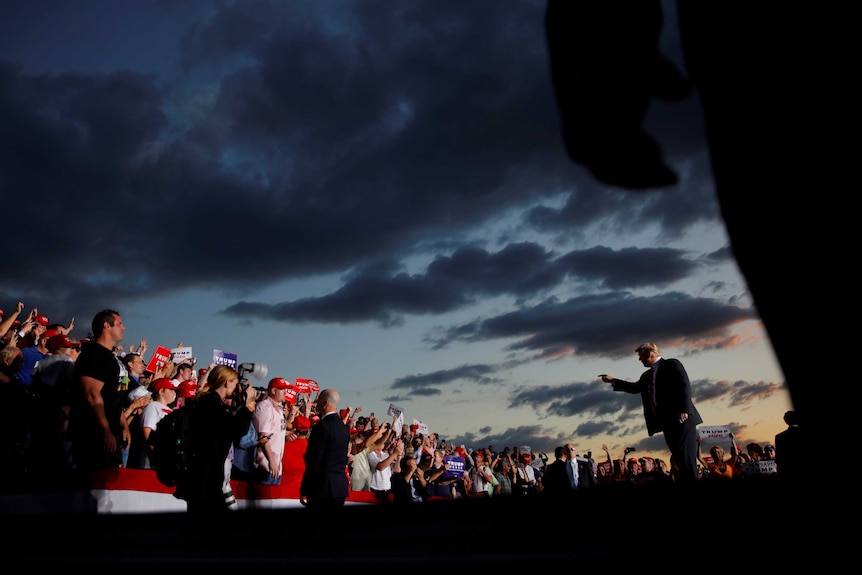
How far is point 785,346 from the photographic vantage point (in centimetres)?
99

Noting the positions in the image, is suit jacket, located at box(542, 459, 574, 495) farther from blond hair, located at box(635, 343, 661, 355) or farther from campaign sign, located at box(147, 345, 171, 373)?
campaign sign, located at box(147, 345, 171, 373)

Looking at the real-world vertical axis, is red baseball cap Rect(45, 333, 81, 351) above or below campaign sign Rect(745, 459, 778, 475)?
above

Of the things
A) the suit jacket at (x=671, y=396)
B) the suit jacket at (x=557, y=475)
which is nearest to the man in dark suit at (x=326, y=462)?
the suit jacket at (x=671, y=396)

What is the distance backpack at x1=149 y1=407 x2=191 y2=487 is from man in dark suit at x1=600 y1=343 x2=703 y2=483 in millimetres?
5821

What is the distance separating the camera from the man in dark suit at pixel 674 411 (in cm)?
820

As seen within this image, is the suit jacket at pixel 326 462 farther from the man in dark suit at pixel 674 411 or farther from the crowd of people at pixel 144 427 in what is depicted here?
the man in dark suit at pixel 674 411

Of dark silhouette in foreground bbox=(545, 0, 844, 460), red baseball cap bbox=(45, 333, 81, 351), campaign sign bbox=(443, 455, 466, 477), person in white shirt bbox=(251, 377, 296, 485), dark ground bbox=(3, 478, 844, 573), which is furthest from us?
campaign sign bbox=(443, 455, 466, 477)

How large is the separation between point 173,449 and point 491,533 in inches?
192

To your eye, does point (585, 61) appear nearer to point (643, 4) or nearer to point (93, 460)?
point (643, 4)

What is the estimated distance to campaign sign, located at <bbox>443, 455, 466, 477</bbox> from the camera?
15.0 meters

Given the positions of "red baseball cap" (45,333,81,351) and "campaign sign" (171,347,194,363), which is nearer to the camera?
"red baseball cap" (45,333,81,351)

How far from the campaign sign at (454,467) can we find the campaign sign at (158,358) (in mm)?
7101

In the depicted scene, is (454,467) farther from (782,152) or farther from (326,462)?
(782,152)

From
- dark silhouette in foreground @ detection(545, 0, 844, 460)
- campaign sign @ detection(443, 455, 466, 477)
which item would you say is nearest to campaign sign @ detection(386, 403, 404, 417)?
campaign sign @ detection(443, 455, 466, 477)
